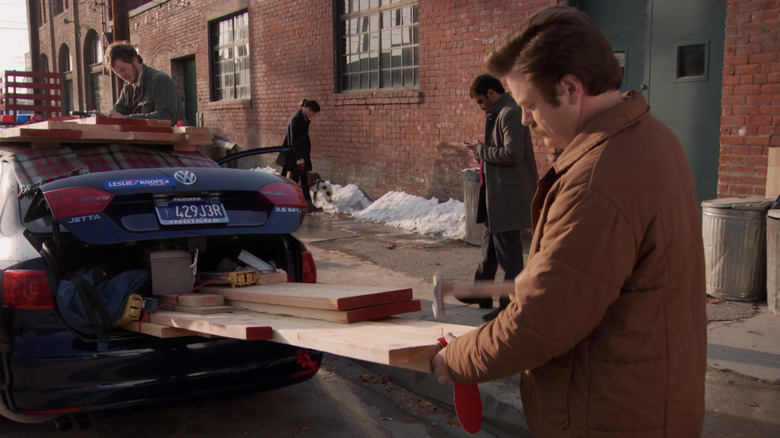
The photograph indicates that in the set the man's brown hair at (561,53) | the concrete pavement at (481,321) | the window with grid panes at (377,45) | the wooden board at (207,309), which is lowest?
the concrete pavement at (481,321)

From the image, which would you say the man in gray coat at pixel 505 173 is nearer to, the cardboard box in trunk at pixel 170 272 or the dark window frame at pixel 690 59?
the cardboard box in trunk at pixel 170 272

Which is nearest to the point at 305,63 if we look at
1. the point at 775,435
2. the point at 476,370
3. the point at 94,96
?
the point at 775,435

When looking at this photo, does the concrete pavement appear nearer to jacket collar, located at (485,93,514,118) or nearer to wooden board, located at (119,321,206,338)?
jacket collar, located at (485,93,514,118)

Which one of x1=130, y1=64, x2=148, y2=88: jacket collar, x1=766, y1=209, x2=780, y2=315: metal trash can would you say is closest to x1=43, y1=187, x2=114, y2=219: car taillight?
x1=130, y1=64, x2=148, y2=88: jacket collar

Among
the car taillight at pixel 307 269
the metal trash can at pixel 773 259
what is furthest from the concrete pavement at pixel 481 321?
the car taillight at pixel 307 269

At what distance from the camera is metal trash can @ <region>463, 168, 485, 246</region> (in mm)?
8383

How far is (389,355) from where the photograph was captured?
2.07m

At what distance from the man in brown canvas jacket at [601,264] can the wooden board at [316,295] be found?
1.01 m

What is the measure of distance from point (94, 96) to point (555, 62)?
2931 cm

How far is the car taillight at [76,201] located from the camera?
3400mm

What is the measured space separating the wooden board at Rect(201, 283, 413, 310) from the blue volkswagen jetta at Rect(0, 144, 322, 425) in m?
0.29

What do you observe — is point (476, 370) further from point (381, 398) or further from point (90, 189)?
point (381, 398)

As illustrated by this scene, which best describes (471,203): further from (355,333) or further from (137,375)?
(355,333)

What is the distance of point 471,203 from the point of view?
8500 millimetres
